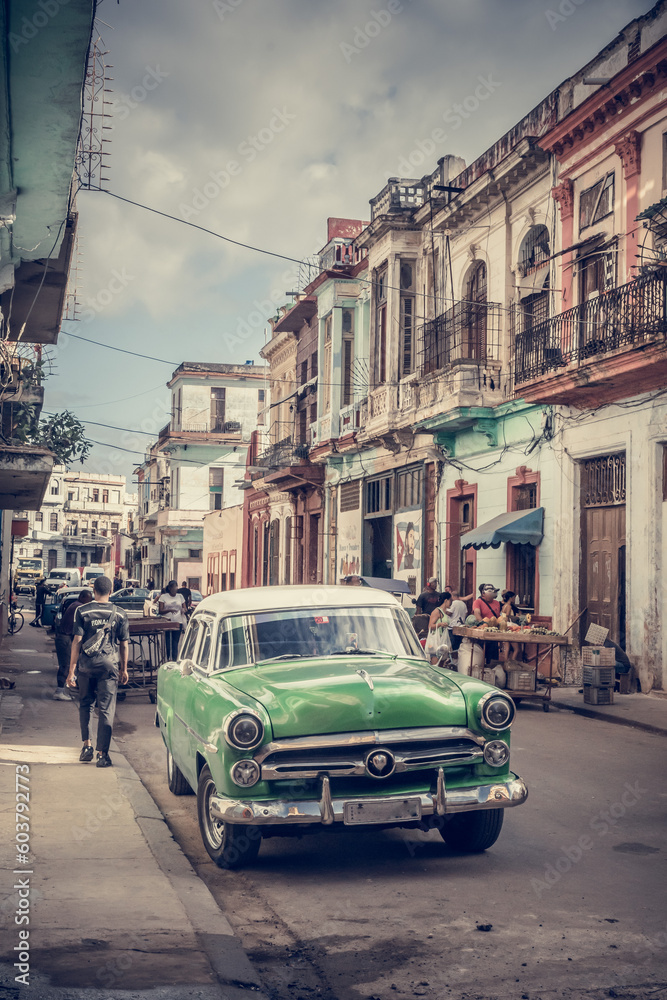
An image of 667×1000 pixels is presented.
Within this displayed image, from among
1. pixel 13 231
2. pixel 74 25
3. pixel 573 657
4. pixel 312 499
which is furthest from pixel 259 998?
pixel 312 499

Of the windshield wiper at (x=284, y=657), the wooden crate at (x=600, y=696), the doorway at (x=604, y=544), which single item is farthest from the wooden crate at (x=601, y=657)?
the windshield wiper at (x=284, y=657)

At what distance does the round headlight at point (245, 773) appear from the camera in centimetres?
539

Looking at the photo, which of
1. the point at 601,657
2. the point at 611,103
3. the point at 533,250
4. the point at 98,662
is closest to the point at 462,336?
the point at 533,250

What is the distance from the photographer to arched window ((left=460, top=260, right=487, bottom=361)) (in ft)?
70.3

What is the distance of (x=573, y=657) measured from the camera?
674 inches

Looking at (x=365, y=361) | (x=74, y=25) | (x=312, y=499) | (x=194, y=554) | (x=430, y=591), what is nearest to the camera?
(x=74, y=25)

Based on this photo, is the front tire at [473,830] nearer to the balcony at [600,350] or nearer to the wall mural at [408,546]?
the balcony at [600,350]

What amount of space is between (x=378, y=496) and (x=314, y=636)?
2031 centimetres

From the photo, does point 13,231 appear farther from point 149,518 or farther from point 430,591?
point 149,518

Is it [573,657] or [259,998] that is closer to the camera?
[259,998]

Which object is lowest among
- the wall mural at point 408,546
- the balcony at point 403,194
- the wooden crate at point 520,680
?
the wooden crate at point 520,680

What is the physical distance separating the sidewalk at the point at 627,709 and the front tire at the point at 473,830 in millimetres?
6220

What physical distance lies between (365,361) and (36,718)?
673 inches

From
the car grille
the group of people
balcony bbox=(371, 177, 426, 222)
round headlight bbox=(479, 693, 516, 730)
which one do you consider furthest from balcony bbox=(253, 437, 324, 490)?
the car grille
